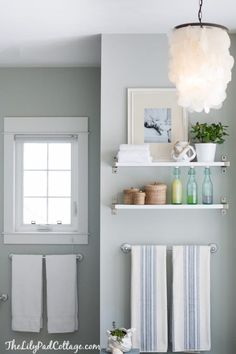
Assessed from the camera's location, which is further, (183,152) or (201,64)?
(183,152)

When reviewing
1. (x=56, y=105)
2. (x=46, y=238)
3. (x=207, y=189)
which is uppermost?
(x=56, y=105)

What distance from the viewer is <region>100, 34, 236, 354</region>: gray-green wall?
12.0 ft

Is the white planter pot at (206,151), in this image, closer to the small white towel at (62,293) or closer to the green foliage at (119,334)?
the green foliage at (119,334)

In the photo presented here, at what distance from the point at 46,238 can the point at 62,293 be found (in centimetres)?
46

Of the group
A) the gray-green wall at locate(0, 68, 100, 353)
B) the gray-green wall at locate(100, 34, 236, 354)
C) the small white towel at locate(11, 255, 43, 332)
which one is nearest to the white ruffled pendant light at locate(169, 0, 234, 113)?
the gray-green wall at locate(100, 34, 236, 354)

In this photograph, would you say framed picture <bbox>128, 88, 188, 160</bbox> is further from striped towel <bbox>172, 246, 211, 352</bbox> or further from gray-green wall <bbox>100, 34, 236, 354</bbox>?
striped towel <bbox>172, 246, 211, 352</bbox>

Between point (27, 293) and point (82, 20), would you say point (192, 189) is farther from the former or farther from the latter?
point (27, 293)

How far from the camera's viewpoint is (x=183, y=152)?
350cm

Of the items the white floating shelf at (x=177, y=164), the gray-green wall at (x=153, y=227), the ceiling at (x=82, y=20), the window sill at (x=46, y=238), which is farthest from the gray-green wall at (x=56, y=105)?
the white floating shelf at (x=177, y=164)

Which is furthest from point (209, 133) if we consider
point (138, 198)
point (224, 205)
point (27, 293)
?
point (27, 293)

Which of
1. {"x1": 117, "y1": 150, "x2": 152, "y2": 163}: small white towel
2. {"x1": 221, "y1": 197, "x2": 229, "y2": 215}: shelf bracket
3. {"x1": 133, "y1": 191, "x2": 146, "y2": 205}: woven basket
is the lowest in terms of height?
{"x1": 221, "y1": 197, "x2": 229, "y2": 215}: shelf bracket

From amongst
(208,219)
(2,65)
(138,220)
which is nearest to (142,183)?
(138,220)

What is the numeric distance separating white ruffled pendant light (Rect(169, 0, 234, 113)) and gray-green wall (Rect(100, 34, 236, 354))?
1.42 meters

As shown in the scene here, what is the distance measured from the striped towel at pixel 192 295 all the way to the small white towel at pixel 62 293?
3.98 feet
